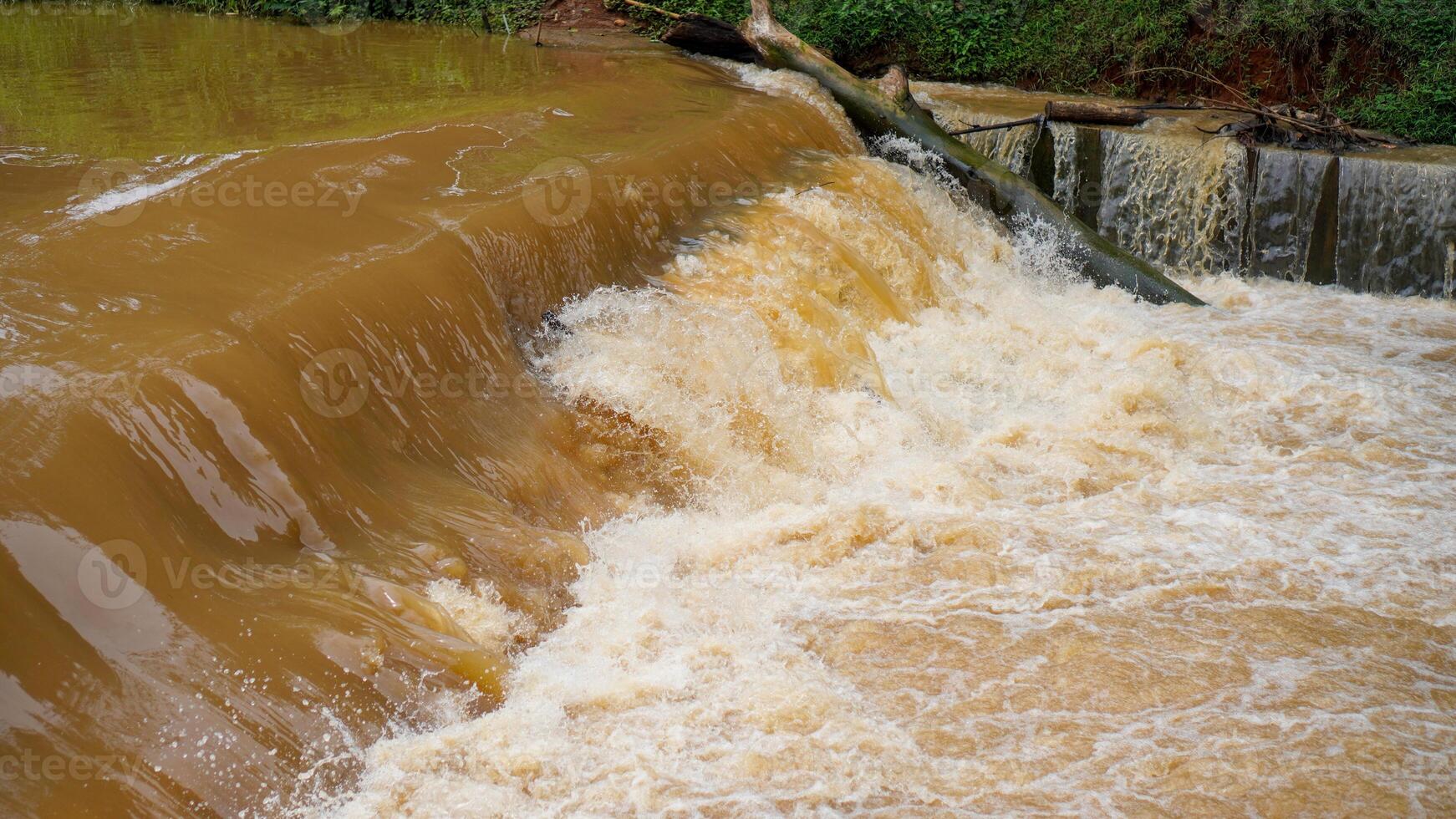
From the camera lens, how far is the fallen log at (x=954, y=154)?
835cm

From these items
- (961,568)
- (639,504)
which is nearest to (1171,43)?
(961,568)

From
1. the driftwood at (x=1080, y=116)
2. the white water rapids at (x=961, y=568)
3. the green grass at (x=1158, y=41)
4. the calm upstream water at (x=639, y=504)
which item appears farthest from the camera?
the green grass at (x=1158, y=41)

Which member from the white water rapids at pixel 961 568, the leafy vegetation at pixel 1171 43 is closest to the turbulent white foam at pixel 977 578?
the white water rapids at pixel 961 568

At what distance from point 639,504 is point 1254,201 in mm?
6388

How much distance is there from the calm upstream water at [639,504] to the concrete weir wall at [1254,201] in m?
1.22

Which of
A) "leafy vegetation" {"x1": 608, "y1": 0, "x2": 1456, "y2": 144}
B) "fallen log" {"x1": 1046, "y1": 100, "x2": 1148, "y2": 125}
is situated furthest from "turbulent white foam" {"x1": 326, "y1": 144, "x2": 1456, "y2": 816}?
"leafy vegetation" {"x1": 608, "y1": 0, "x2": 1456, "y2": 144}

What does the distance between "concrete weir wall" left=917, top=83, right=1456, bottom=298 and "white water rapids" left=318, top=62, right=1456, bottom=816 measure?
4.41ft

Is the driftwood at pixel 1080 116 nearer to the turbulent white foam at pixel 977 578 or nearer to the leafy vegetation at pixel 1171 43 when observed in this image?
the leafy vegetation at pixel 1171 43

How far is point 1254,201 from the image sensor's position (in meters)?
9.03

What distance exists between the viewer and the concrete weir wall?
28.4 ft

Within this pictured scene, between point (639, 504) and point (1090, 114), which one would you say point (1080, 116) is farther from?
point (639, 504)

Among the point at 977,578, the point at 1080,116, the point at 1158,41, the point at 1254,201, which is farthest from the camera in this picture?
the point at 1158,41

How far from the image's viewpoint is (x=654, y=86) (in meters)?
9.35

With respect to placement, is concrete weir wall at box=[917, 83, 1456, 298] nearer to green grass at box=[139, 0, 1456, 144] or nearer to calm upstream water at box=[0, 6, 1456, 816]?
calm upstream water at box=[0, 6, 1456, 816]
